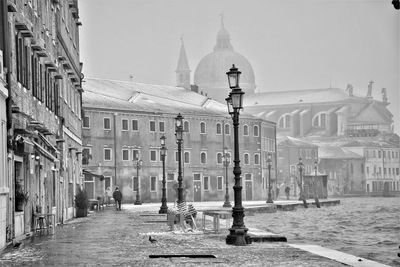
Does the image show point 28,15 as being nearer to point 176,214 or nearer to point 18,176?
point 18,176

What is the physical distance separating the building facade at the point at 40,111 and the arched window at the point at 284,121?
15365 centimetres

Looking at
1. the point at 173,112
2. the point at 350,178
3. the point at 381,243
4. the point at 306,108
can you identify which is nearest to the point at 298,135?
the point at 306,108

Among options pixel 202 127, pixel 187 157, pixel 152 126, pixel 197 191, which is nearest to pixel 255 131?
pixel 202 127

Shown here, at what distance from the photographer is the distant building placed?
84062mm

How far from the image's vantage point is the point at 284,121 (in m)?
197

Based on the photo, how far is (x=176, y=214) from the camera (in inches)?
1131

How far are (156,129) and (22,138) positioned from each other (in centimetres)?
6663

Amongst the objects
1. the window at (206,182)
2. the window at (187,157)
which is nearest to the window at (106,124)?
the window at (187,157)

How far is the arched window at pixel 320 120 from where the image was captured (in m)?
191

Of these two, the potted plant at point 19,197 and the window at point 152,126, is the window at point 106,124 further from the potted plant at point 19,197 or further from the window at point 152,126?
the potted plant at point 19,197

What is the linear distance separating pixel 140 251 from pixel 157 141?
6916cm

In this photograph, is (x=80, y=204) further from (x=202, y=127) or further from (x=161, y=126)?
(x=202, y=127)

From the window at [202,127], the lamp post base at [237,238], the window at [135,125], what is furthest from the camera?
the window at [202,127]

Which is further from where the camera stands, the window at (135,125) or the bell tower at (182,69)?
the bell tower at (182,69)
